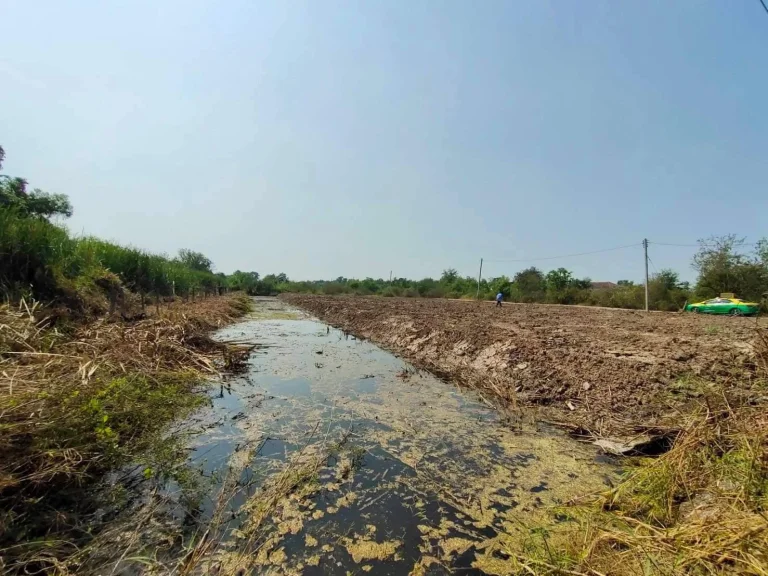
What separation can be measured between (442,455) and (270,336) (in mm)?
11565

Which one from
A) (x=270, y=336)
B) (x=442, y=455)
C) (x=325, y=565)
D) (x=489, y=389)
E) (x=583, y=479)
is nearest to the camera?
(x=325, y=565)

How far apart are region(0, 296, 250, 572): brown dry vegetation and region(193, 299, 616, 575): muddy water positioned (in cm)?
81

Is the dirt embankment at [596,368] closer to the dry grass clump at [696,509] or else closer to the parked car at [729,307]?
the dry grass clump at [696,509]

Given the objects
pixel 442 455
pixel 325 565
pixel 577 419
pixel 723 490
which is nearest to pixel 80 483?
pixel 325 565

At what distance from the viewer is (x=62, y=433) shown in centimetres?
309

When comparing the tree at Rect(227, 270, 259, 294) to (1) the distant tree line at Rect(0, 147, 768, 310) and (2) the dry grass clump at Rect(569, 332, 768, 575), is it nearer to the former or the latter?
(1) the distant tree line at Rect(0, 147, 768, 310)

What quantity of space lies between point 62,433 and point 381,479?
119 inches

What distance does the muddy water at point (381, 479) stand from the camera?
278 centimetres

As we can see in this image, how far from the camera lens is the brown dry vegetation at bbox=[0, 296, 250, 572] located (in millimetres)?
2430

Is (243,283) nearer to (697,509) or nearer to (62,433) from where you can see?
(62,433)

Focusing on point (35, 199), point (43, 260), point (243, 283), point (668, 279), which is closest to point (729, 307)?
point (668, 279)

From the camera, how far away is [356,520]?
3156 mm

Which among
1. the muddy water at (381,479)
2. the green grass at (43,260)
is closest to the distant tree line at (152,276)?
the green grass at (43,260)

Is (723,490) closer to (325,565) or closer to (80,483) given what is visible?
(325,565)
